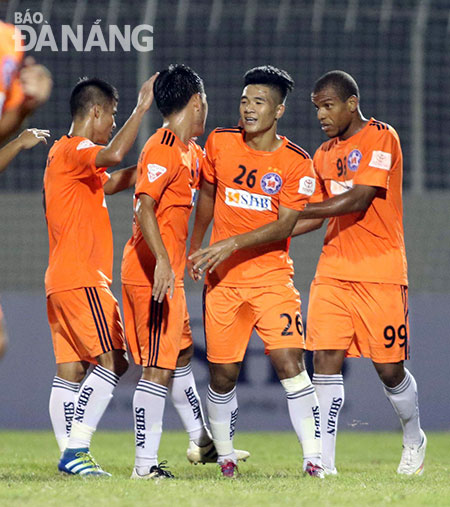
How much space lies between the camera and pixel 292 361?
5352 mm

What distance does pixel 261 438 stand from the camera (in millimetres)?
9031

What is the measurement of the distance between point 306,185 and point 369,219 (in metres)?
0.70

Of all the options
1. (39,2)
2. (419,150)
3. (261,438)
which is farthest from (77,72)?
(261,438)

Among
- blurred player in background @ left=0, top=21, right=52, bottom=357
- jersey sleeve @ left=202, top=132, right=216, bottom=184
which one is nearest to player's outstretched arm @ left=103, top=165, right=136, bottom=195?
jersey sleeve @ left=202, top=132, right=216, bottom=184

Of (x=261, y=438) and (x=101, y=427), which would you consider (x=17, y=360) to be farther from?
(x=261, y=438)

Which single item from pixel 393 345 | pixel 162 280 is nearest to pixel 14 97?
pixel 162 280

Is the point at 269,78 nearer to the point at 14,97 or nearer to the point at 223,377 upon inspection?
the point at 223,377

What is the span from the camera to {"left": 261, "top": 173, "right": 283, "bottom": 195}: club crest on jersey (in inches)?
215

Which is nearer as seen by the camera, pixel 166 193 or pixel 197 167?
pixel 166 193

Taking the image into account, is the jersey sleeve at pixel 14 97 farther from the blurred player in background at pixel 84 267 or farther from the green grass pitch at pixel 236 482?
the green grass pitch at pixel 236 482

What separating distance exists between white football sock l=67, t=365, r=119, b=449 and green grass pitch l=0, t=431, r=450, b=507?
27cm

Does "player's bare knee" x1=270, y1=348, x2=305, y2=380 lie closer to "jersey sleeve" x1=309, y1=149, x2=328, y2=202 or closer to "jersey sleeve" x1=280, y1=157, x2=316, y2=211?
"jersey sleeve" x1=280, y1=157, x2=316, y2=211

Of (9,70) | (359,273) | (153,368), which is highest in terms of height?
(9,70)

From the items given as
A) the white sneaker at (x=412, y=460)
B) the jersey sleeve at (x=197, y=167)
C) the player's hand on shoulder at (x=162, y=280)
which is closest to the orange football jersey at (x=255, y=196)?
the jersey sleeve at (x=197, y=167)
